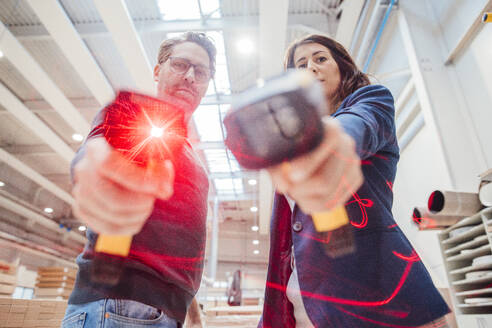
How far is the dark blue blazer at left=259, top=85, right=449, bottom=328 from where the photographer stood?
47 cm

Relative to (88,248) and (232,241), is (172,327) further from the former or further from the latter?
(232,241)

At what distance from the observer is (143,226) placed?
0.72 meters

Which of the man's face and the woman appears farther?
the man's face

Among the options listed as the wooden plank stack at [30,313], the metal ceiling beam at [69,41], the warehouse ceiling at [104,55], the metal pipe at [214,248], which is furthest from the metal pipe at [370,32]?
the metal pipe at [214,248]

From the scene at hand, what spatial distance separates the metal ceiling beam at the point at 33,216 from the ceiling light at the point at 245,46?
7.23 m

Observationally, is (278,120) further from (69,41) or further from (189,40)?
(69,41)

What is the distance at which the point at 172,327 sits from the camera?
2.33 ft

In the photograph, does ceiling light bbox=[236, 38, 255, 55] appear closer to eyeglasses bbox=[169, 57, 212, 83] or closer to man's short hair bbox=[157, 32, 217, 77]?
man's short hair bbox=[157, 32, 217, 77]

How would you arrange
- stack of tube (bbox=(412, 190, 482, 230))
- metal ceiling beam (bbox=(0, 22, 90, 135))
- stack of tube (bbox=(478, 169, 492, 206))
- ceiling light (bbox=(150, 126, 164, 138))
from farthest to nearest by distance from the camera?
metal ceiling beam (bbox=(0, 22, 90, 135))
stack of tube (bbox=(412, 190, 482, 230))
stack of tube (bbox=(478, 169, 492, 206))
ceiling light (bbox=(150, 126, 164, 138))

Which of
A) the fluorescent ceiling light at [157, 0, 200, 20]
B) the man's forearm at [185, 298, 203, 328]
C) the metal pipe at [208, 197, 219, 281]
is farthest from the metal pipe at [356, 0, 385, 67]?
the metal pipe at [208, 197, 219, 281]

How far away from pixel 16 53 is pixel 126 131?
16.6 ft

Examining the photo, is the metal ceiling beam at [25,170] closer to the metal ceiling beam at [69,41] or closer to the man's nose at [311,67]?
the metal ceiling beam at [69,41]

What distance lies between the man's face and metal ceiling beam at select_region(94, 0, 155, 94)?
232 cm

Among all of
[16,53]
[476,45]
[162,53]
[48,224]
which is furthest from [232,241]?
[162,53]
